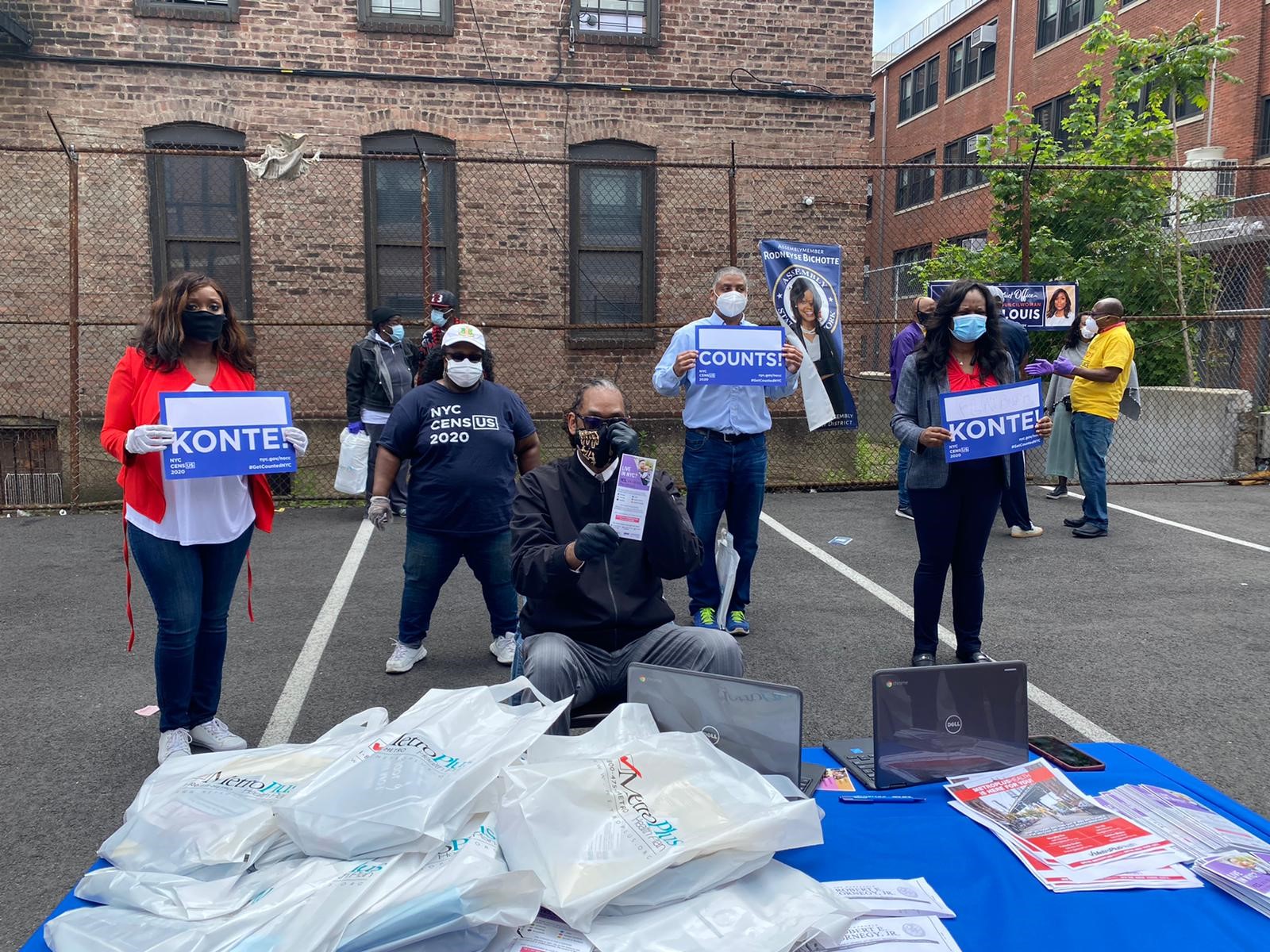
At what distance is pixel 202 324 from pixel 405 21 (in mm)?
9051

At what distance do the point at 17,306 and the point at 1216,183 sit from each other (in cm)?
2046

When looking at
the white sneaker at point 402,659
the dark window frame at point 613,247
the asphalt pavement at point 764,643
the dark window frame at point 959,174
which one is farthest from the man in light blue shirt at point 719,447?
the dark window frame at point 959,174

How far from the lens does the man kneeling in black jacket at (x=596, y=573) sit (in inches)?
139

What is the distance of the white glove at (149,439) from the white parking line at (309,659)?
4.52 ft

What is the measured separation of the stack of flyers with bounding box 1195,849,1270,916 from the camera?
2.30m

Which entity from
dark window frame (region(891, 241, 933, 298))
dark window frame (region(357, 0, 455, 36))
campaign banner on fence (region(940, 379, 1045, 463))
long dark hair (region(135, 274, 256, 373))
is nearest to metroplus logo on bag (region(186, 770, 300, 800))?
long dark hair (region(135, 274, 256, 373))

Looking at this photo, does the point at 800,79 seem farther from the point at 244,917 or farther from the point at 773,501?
the point at 244,917

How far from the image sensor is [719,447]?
5.52m

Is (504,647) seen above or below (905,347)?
below

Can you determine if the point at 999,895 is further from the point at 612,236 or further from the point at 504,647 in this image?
the point at 612,236

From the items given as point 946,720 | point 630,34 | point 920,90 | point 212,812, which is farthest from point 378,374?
point 920,90

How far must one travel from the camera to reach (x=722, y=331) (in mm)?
5480

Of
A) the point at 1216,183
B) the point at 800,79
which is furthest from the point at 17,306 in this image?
the point at 1216,183

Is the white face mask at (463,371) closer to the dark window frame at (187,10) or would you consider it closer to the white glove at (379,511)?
the white glove at (379,511)
